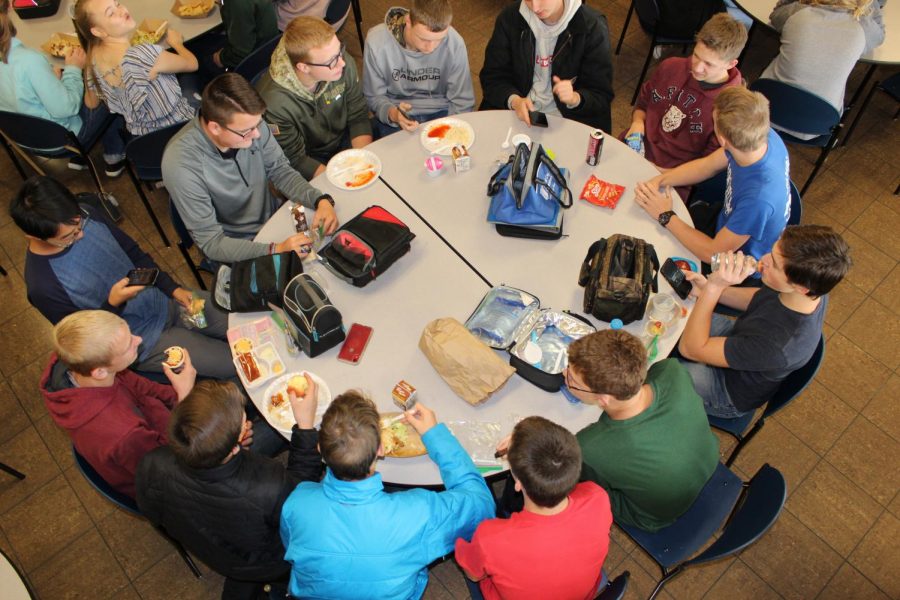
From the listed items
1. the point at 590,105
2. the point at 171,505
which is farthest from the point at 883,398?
the point at 171,505

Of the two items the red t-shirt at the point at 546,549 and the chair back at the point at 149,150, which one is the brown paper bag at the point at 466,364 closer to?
the red t-shirt at the point at 546,549

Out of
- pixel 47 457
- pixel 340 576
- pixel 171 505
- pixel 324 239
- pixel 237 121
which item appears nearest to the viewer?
pixel 340 576

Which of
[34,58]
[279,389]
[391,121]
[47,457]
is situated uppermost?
[34,58]

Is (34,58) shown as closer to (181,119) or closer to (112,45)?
(112,45)

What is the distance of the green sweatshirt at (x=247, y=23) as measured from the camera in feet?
13.4

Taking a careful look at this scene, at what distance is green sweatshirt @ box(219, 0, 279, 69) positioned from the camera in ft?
13.4

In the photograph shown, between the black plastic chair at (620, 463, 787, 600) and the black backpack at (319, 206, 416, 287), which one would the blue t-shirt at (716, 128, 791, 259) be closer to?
the black plastic chair at (620, 463, 787, 600)

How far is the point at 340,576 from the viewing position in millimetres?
2148

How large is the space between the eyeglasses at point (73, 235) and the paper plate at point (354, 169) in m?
1.25

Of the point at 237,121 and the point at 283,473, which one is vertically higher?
the point at 237,121

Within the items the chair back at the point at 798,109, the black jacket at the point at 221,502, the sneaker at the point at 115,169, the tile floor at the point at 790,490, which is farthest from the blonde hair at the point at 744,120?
the sneaker at the point at 115,169

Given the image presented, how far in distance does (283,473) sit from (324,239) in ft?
4.35

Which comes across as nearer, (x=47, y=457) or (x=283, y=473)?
(x=283, y=473)

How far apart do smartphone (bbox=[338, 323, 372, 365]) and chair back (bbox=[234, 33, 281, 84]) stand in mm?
1931
